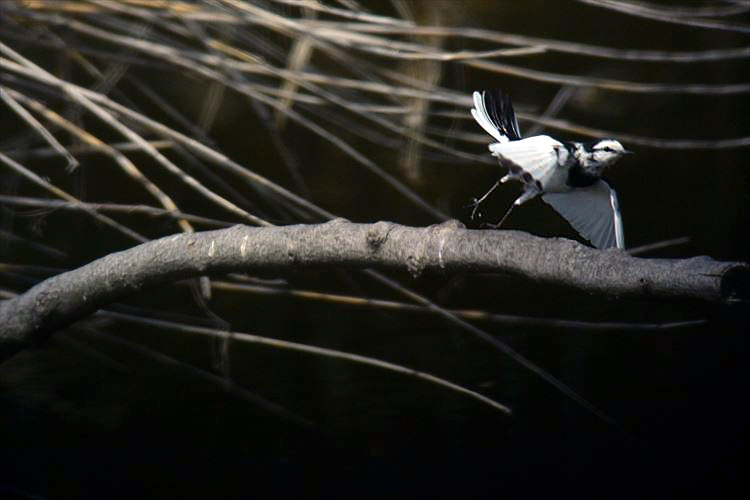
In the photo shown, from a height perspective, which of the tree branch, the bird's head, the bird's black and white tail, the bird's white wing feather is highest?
the bird's black and white tail

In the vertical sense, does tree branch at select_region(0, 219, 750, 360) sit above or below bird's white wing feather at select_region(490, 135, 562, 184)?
below

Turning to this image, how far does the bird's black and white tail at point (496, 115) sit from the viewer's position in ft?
1.93

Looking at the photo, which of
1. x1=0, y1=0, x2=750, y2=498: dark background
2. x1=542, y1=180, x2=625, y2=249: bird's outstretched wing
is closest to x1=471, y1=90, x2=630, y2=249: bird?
x1=542, y1=180, x2=625, y2=249: bird's outstretched wing

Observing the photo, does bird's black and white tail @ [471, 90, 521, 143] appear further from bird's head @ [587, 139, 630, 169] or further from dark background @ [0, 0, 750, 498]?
dark background @ [0, 0, 750, 498]

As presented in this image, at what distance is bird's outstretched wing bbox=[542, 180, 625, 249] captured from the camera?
610 mm

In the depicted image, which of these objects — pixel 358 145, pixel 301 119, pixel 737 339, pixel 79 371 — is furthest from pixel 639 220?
pixel 79 371

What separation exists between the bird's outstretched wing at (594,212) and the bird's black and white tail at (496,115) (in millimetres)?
51

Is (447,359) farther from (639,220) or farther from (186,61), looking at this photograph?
(186,61)

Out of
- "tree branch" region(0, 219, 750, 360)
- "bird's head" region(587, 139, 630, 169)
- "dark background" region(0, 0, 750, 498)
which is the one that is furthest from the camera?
"dark background" region(0, 0, 750, 498)

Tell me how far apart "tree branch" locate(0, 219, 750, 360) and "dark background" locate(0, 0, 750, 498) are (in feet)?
0.59

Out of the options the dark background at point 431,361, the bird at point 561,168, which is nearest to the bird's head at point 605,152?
the bird at point 561,168

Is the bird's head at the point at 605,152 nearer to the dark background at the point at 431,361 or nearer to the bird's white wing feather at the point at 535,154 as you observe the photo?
the bird's white wing feather at the point at 535,154

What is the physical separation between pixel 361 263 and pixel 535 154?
148mm

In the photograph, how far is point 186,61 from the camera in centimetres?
93
